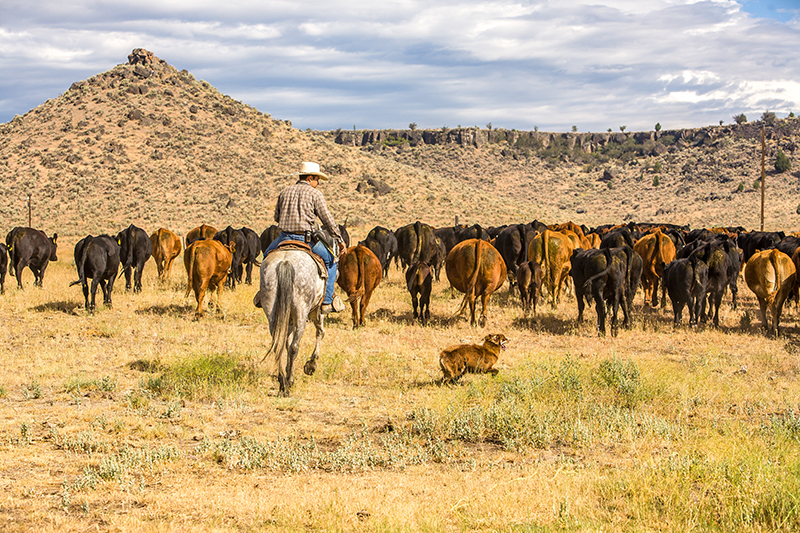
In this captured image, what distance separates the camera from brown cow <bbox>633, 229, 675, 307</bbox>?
622 inches

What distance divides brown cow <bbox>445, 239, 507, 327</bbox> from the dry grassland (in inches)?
51.8

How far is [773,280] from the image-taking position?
12.8 metres

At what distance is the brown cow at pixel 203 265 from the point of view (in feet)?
44.3

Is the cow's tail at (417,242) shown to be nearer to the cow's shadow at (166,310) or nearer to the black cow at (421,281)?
the black cow at (421,281)

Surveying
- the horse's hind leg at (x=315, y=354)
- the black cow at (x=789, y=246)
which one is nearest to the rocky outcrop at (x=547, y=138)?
the black cow at (x=789, y=246)

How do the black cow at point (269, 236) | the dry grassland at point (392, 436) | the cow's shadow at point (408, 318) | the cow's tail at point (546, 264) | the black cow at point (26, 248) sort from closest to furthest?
the dry grassland at point (392, 436)
the cow's shadow at point (408, 318)
the cow's tail at point (546, 264)
the black cow at point (26, 248)
the black cow at point (269, 236)

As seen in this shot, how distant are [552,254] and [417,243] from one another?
511 cm

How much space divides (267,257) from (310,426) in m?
2.38

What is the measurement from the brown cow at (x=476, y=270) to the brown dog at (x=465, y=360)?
4180 millimetres

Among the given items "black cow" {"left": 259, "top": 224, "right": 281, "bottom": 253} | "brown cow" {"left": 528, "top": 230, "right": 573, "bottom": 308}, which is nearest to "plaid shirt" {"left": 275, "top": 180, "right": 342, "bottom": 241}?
"brown cow" {"left": 528, "top": 230, "right": 573, "bottom": 308}

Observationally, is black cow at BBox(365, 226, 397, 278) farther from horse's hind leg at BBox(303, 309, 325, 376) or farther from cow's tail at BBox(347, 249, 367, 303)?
horse's hind leg at BBox(303, 309, 325, 376)

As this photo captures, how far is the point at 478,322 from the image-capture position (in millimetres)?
13234

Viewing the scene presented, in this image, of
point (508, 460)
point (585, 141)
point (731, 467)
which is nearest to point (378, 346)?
point (508, 460)

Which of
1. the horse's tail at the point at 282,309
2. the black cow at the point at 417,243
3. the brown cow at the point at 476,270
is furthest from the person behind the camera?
the black cow at the point at 417,243
